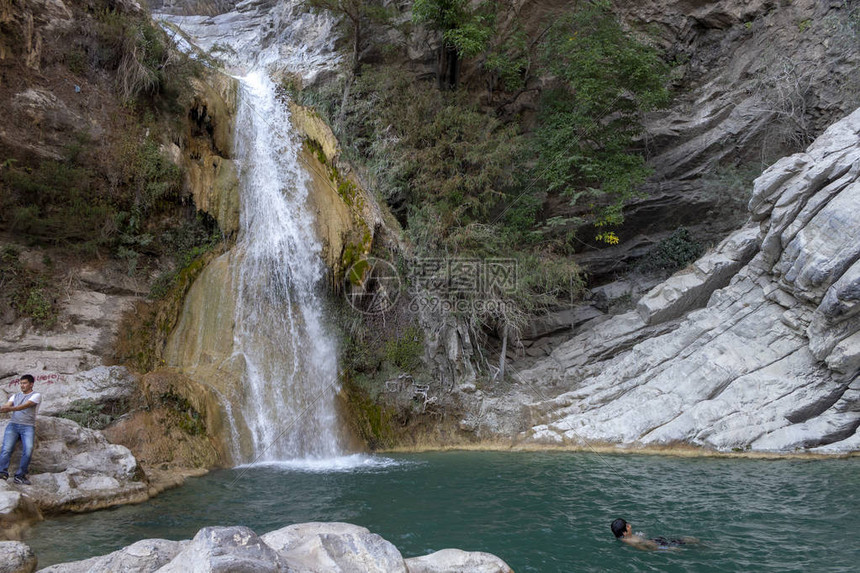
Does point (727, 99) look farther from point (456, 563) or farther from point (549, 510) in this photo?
point (456, 563)

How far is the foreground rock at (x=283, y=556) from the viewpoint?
3512 millimetres

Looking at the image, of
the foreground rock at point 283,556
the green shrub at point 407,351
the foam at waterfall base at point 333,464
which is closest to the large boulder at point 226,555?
the foreground rock at point 283,556

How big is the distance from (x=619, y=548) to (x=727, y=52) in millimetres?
21240

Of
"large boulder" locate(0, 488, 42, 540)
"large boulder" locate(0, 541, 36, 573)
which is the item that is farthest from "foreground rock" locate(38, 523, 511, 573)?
"large boulder" locate(0, 488, 42, 540)

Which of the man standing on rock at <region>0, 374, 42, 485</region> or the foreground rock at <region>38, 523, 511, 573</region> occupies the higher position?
the man standing on rock at <region>0, 374, 42, 485</region>

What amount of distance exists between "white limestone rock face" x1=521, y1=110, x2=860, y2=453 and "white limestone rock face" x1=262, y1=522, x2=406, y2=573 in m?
9.93

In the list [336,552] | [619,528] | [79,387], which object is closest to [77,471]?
[79,387]

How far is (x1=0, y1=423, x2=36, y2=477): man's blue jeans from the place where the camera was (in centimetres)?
743

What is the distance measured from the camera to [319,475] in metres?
10.7

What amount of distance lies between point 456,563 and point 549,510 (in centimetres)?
411

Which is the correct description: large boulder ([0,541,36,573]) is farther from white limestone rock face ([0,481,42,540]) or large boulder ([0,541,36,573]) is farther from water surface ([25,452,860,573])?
white limestone rock face ([0,481,42,540])

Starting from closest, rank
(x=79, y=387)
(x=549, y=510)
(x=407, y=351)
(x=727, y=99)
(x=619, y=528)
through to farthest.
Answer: (x=619, y=528) → (x=549, y=510) → (x=79, y=387) → (x=407, y=351) → (x=727, y=99)

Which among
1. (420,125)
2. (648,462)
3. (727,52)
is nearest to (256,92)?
(420,125)

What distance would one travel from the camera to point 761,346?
12.8m
